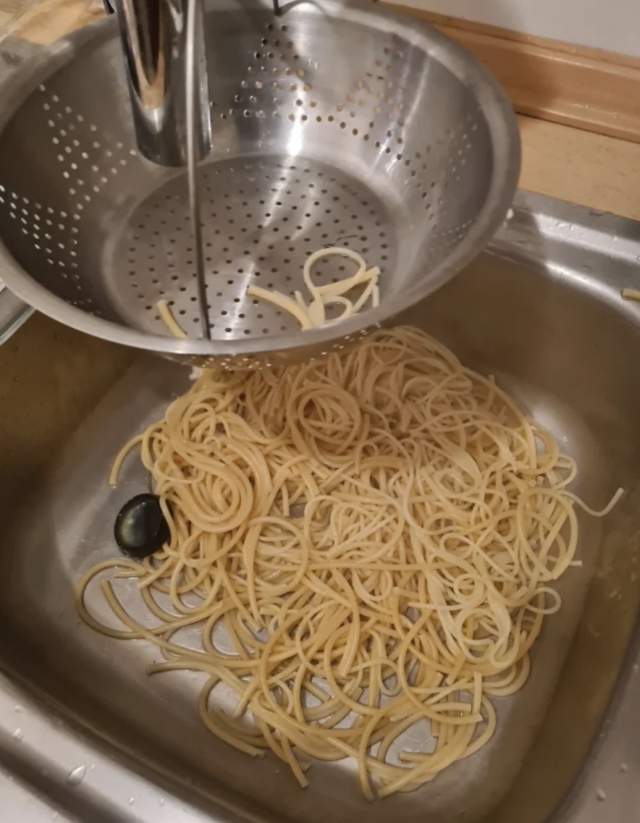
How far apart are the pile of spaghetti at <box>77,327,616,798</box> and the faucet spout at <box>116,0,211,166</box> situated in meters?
0.43

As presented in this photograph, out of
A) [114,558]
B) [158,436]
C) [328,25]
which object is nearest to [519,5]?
[328,25]

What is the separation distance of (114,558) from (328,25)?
0.74 meters

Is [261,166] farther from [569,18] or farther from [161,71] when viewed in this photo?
[569,18]

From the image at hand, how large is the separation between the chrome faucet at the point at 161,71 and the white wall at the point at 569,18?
521 millimetres

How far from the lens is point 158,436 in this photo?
1035 millimetres

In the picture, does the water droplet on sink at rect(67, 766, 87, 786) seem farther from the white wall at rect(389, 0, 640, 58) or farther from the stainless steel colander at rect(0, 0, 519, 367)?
the white wall at rect(389, 0, 640, 58)

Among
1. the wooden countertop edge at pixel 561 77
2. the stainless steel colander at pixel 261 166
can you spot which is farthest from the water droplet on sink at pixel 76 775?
the wooden countertop edge at pixel 561 77

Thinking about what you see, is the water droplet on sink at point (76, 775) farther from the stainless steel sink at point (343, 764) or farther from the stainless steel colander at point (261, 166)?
the stainless steel colander at point (261, 166)

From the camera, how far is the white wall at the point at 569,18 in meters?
0.91

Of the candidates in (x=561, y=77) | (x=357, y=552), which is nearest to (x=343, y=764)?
(x=357, y=552)

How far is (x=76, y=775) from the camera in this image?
60 cm

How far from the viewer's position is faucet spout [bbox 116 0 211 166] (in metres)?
0.57

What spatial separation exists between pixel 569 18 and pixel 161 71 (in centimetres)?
63

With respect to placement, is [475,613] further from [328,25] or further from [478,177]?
[328,25]
